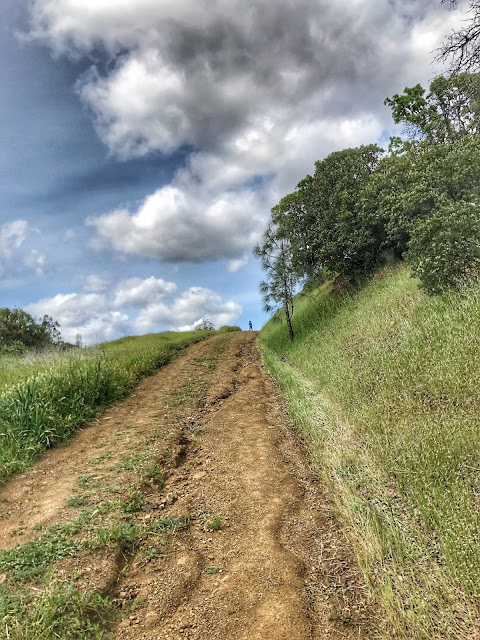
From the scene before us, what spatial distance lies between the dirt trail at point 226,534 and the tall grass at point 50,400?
0.41 meters

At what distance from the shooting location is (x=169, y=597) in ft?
11.6

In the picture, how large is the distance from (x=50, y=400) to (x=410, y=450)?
23.8 ft

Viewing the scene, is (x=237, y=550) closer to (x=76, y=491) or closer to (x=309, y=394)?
(x=76, y=491)

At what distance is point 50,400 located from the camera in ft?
26.8

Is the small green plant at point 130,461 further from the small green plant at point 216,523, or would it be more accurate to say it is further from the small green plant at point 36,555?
the small green plant at point 216,523

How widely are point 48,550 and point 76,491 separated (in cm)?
132

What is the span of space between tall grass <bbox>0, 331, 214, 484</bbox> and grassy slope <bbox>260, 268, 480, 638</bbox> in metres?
4.93

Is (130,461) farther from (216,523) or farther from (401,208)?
(401,208)

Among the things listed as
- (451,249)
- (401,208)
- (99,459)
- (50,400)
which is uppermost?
(401,208)

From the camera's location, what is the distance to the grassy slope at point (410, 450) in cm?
303

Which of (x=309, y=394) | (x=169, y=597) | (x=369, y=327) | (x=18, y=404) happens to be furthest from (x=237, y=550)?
(x=369, y=327)

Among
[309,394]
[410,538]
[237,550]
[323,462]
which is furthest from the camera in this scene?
[309,394]

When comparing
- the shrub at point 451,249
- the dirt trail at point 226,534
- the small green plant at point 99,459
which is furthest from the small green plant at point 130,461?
the shrub at point 451,249

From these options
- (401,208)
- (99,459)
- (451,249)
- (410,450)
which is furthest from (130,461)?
(401,208)
